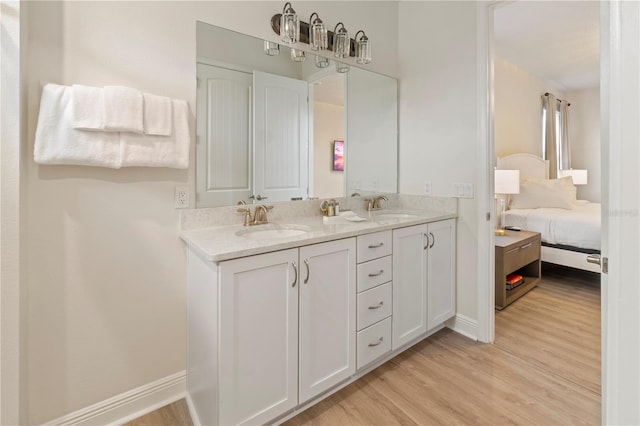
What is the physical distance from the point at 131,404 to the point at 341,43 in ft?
8.04

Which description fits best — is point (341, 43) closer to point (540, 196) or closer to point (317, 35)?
point (317, 35)

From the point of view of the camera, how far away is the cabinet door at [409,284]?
203cm

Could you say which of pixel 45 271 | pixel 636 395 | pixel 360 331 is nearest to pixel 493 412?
pixel 360 331

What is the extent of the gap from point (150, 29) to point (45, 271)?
121 centimetres

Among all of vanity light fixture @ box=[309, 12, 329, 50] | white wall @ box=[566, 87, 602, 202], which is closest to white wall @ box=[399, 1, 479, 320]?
vanity light fixture @ box=[309, 12, 329, 50]

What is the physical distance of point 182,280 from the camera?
5.66 feet

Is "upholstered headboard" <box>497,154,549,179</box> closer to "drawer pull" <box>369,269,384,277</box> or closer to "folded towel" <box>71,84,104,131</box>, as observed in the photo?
"drawer pull" <box>369,269,384,277</box>

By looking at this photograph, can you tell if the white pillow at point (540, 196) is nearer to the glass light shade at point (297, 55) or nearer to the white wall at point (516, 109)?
the white wall at point (516, 109)

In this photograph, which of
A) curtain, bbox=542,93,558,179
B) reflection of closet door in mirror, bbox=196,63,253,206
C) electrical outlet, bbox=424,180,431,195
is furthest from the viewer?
curtain, bbox=542,93,558,179

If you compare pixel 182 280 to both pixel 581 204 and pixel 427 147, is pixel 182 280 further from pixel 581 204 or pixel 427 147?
pixel 581 204

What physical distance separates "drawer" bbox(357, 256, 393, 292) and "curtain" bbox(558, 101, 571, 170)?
211 inches

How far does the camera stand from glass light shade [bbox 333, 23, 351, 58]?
224cm

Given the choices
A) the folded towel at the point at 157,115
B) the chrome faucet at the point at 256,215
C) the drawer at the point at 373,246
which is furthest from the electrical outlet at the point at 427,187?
the folded towel at the point at 157,115

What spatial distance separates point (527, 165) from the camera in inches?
183
